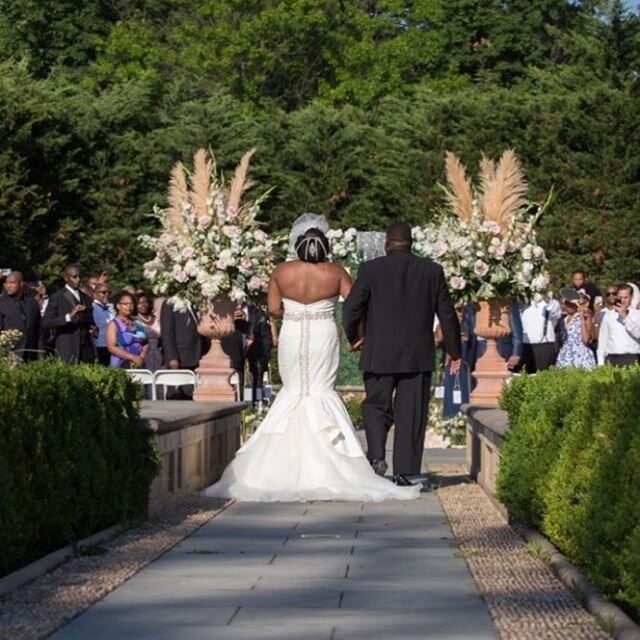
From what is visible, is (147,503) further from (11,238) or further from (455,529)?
(11,238)

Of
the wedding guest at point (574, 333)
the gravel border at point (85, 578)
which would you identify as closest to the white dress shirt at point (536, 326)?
the wedding guest at point (574, 333)

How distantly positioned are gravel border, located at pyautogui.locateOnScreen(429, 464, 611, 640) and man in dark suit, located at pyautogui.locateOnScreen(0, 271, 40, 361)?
26.4 ft

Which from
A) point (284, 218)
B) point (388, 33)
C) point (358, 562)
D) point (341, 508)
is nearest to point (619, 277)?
point (284, 218)

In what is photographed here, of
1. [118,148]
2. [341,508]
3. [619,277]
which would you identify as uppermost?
[118,148]

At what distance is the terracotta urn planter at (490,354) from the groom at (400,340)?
3816mm

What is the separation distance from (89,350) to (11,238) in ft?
76.7

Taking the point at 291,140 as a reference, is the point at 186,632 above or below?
below

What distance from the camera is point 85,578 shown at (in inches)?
351

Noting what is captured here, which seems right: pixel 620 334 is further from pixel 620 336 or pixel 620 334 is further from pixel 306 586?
pixel 306 586

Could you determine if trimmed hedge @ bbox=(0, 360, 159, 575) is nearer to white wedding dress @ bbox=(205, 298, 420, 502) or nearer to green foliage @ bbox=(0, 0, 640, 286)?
white wedding dress @ bbox=(205, 298, 420, 502)

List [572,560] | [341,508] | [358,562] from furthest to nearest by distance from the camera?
[341,508] < [358,562] < [572,560]

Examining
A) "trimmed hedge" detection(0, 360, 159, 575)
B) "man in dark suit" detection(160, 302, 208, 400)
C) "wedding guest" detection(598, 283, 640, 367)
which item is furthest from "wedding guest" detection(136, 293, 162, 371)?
"trimmed hedge" detection(0, 360, 159, 575)

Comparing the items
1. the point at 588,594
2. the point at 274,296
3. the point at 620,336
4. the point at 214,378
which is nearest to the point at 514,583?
the point at 588,594

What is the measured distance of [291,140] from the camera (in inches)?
2051
